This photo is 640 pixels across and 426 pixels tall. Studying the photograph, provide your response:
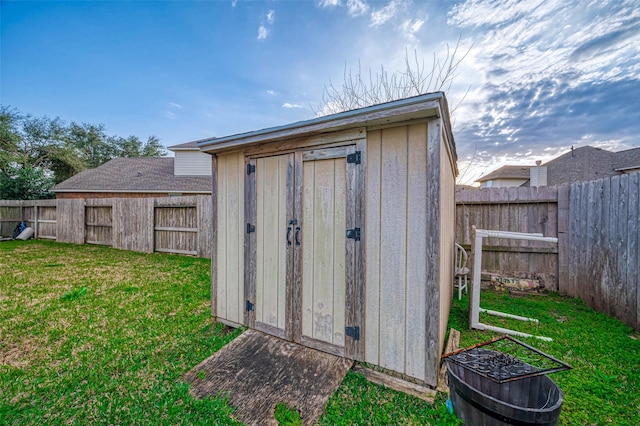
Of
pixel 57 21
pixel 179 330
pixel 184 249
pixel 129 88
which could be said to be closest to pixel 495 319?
pixel 179 330

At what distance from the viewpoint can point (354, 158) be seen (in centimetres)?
222

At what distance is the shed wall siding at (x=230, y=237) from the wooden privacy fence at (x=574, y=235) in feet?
13.2

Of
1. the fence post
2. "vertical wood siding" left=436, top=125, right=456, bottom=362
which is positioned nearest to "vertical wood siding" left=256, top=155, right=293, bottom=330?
"vertical wood siding" left=436, top=125, right=456, bottom=362

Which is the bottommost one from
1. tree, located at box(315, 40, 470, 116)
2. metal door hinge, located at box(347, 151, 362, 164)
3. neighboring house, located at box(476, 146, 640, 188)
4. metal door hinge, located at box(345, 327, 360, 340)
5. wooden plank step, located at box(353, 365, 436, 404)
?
wooden plank step, located at box(353, 365, 436, 404)

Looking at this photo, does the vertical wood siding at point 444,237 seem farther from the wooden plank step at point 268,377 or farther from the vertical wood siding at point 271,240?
the vertical wood siding at point 271,240

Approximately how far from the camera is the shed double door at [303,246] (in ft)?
7.53

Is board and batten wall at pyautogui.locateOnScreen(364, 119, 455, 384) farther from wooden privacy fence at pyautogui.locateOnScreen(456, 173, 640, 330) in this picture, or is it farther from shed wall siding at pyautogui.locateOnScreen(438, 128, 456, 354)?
wooden privacy fence at pyautogui.locateOnScreen(456, 173, 640, 330)

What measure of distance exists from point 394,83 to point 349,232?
5316 millimetres

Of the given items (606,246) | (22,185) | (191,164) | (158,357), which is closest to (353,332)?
(158,357)

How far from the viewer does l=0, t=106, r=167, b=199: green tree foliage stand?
47.1 feet

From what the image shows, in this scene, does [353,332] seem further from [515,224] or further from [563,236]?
[563,236]

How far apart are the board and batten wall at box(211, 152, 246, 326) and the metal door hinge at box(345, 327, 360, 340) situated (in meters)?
1.32

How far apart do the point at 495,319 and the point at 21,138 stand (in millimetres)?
30309

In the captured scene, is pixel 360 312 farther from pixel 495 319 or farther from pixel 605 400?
pixel 495 319
